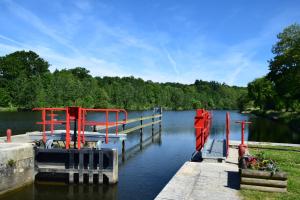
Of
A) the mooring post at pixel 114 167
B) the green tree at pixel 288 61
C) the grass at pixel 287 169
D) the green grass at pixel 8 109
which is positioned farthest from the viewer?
the green grass at pixel 8 109

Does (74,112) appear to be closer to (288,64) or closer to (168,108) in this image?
(288,64)

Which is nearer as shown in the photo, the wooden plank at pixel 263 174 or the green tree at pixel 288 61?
the wooden plank at pixel 263 174

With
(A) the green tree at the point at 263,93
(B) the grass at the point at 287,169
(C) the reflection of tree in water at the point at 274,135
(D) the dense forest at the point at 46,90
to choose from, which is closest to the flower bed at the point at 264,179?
(B) the grass at the point at 287,169

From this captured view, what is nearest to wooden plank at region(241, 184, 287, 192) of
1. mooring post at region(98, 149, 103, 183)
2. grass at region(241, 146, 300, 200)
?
grass at region(241, 146, 300, 200)

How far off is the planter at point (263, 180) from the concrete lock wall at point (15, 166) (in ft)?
31.7

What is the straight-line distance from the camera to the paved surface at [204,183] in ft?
35.3

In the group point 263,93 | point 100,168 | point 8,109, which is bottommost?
point 100,168

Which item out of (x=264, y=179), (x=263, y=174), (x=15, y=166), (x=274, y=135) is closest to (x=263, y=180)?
(x=264, y=179)

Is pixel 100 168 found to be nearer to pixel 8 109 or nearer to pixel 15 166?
pixel 15 166

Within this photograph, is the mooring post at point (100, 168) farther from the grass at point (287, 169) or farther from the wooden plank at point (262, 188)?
the grass at point (287, 169)

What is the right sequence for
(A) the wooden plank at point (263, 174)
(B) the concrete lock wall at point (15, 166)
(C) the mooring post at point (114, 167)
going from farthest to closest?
(C) the mooring post at point (114, 167), (B) the concrete lock wall at point (15, 166), (A) the wooden plank at point (263, 174)

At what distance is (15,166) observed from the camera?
50.5 ft

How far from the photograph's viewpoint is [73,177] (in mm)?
16750

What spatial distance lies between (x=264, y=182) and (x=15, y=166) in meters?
10.4
